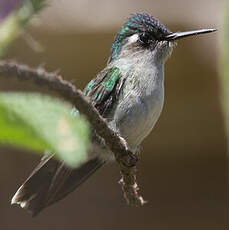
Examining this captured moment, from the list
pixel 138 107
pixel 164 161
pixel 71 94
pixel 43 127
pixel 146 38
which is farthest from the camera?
pixel 164 161

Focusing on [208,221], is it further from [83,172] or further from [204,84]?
[83,172]

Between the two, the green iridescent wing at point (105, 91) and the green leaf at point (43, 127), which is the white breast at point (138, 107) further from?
the green leaf at point (43, 127)

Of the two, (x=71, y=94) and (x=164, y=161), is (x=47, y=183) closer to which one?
(x=71, y=94)

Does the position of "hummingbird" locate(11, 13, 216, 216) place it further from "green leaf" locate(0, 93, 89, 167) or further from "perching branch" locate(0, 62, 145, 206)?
"green leaf" locate(0, 93, 89, 167)

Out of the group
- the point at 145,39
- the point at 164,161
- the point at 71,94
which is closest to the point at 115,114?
the point at 145,39

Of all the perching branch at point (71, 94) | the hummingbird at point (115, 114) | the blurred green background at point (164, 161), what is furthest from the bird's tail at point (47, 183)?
the blurred green background at point (164, 161)

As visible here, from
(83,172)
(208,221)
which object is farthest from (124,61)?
(208,221)

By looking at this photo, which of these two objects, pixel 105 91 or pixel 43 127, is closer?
pixel 43 127
